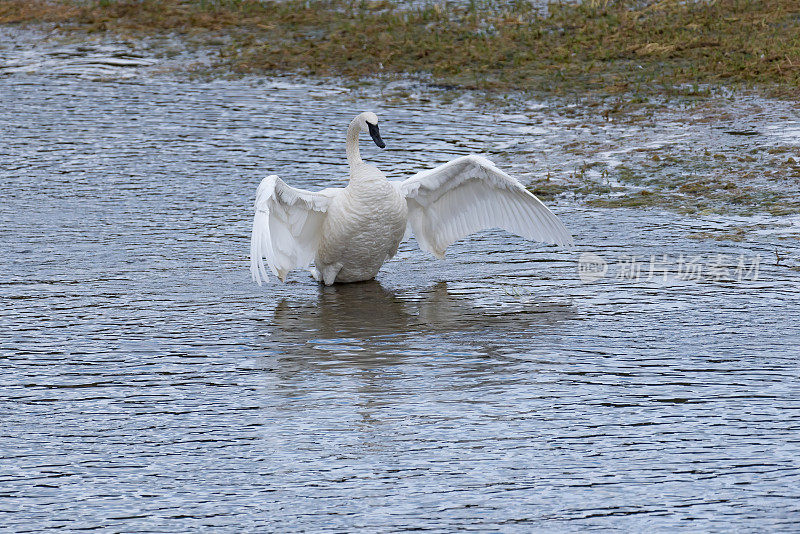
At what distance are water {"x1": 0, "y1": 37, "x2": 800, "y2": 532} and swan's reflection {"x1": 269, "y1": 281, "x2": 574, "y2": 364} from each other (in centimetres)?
3

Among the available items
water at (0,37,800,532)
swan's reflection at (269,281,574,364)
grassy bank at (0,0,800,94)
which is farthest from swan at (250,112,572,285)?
grassy bank at (0,0,800,94)

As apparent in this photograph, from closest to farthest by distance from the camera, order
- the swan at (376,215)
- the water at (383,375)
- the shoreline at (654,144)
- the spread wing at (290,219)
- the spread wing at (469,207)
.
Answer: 1. the water at (383,375)
2. the spread wing at (290,219)
3. the swan at (376,215)
4. the spread wing at (469,207)
5. the shoreline at (654,144)

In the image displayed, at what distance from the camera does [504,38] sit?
760 inches

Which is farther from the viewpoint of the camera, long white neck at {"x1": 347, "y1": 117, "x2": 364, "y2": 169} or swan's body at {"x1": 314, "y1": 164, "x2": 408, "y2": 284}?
long white neck at {"x1": 347, "y1": 117, "x2": 364, "y2": 169}

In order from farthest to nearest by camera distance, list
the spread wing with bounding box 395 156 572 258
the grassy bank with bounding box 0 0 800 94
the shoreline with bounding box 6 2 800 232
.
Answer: the grassy bank with bounding box 0 0 800 94
the shoreline with bounding box 6 2 800 232
the spread wing with bounding box 395 156 572 258

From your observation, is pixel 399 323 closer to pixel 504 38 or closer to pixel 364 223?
pixel 364 223

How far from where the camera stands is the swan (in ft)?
34.5

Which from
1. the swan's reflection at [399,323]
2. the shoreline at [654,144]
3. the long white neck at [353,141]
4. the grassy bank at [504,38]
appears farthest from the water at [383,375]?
the grassy bank at [504,38]

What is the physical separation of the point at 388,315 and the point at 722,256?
10.0ft

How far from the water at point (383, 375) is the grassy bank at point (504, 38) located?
3807 mm

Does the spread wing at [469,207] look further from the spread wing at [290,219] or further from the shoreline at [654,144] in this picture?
the shoreline at [654,144]

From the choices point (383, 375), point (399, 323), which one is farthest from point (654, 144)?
point (383, 375)

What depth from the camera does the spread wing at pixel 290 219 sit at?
33.7 ft

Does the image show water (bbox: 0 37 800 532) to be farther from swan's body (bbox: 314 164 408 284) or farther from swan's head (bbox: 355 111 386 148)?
swan's head (bbox: 355 111 386 148)
